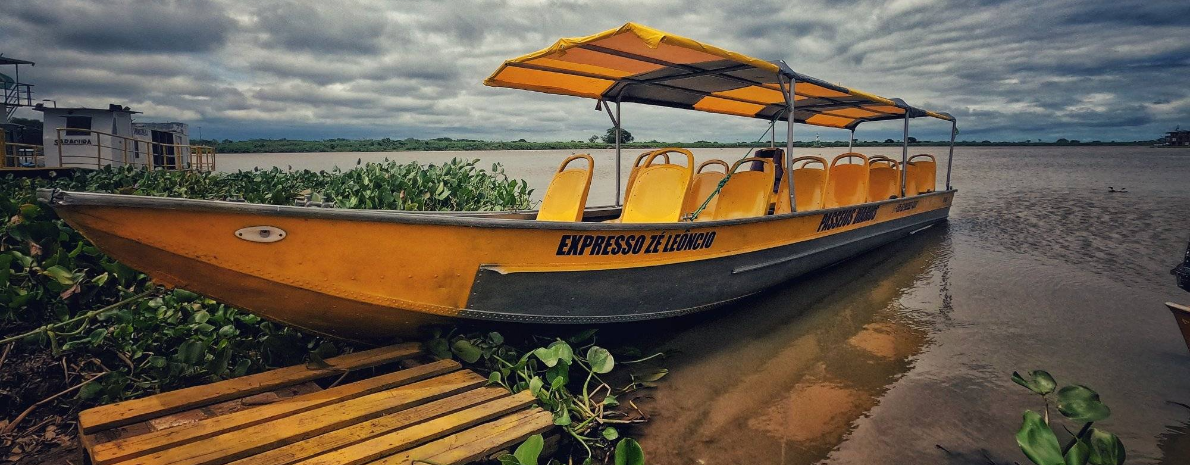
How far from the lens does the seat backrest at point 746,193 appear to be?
6.51m

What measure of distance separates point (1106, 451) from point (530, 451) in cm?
266

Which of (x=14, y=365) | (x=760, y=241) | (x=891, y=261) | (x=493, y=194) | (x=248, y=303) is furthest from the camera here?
(x=493, y=194)

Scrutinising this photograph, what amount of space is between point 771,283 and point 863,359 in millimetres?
1733

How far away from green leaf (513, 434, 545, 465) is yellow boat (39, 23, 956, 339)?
4.48ft

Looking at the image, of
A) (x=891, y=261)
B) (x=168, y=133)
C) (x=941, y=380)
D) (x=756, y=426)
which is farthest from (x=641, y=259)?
(x=168, y=133)

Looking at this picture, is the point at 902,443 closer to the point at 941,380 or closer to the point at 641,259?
the point at 941,380

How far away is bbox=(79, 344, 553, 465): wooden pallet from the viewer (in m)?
2.53

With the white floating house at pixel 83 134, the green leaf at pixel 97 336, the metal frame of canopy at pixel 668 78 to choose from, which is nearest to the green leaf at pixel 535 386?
the metal frame of canopy at pixel 668 78

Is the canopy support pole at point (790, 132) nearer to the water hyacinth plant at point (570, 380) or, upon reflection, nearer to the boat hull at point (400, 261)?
the boat hull at point (400, 261)

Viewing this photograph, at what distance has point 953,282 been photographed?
25.0ft

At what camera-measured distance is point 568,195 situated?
5.71 meters

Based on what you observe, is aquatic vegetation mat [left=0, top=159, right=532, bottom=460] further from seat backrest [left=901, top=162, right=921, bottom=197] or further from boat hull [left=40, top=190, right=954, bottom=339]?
seat backrest [left=901, top=162, right=921, bottom=197]

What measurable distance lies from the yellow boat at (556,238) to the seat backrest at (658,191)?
17 millimetres

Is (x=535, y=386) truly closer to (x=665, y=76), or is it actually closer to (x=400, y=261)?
(x=400, y=261)
